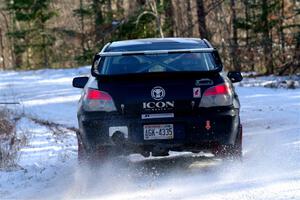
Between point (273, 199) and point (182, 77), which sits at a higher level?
point (182, 77)

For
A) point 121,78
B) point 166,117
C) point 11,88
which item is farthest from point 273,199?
point 11,88

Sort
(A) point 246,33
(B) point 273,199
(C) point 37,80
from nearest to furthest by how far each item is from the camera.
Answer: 1. (B) point 273,199
2. (C) point 37,80
3. (A) point 246,33

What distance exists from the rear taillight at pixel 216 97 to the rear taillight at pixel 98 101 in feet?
3.23

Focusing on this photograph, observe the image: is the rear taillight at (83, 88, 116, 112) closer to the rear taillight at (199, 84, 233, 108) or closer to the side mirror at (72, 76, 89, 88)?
the rear taillight at (199, 84, 233, 108)

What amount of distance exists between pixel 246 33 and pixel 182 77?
20.2 meters

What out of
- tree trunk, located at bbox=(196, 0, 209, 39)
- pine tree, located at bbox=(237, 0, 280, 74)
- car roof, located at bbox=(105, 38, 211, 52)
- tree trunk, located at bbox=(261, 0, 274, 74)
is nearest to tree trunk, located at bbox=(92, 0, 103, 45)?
tree trunk, located at bbox=(196, 0, 209, 39)

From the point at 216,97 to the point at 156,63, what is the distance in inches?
35.1

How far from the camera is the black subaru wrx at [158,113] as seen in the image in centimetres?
643

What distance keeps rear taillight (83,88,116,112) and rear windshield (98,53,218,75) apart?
377 mm

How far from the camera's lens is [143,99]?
6438 millimetres

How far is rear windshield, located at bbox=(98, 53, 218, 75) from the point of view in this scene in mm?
6906

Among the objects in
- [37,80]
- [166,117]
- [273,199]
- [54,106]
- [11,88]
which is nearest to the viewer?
[273,199]

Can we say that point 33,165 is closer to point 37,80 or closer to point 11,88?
point 11,88

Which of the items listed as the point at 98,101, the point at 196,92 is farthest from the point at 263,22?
the point at 98,101
